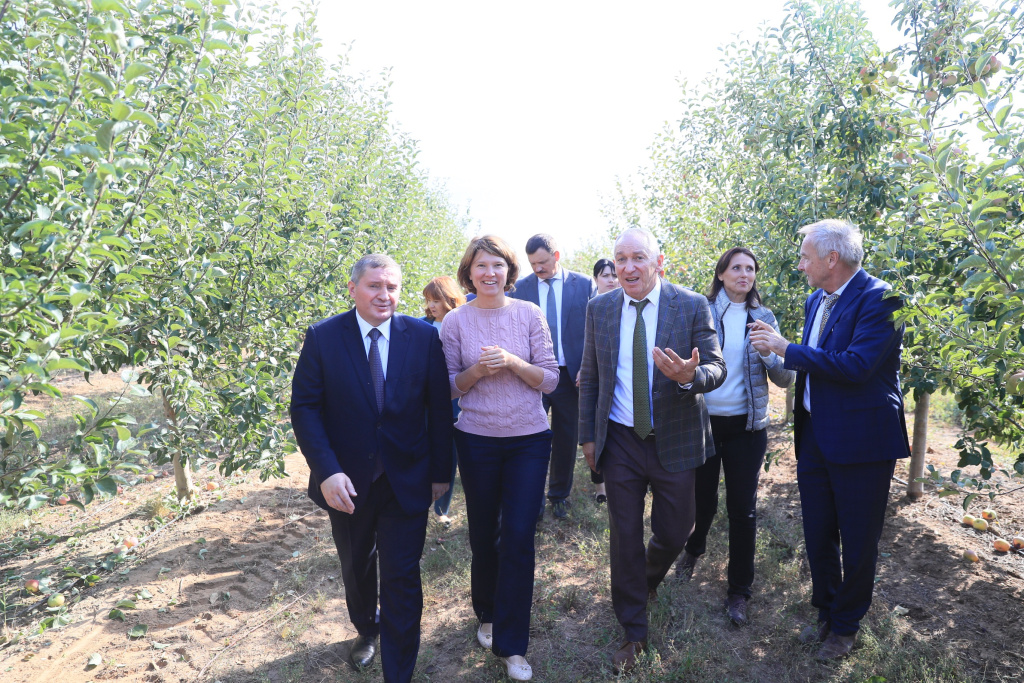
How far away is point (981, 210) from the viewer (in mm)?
2418

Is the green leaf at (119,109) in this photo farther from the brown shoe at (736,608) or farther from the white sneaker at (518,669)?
the brown shoe at (736,608)

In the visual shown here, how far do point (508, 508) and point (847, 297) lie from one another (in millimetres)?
2148

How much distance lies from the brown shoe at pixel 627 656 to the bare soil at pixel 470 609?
0.07 metres

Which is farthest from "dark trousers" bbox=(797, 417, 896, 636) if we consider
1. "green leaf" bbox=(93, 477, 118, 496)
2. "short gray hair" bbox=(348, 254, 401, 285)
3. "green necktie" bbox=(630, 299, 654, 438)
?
"green leaf" bbox=(93, 477, 118, 496)

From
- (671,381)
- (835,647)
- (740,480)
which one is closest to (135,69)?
(671,381)

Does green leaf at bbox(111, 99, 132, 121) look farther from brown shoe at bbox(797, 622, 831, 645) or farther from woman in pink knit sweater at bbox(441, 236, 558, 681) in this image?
brown shoe at bbox(797, 622, 831, 645)

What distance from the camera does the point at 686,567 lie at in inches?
174

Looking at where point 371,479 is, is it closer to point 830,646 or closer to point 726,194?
point 830,646

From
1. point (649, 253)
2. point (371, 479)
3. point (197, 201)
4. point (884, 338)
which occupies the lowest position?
point (371, 479)

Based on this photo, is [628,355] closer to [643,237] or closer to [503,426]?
[643,237]

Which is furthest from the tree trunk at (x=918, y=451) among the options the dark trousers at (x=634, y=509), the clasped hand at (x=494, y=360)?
the clasped hand at (x=494, y=360)

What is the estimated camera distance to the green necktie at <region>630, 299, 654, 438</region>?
3.42 meters

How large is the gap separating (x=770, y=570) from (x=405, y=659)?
106 inches

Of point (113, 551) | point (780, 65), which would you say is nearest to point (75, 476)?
point (113, 551)
